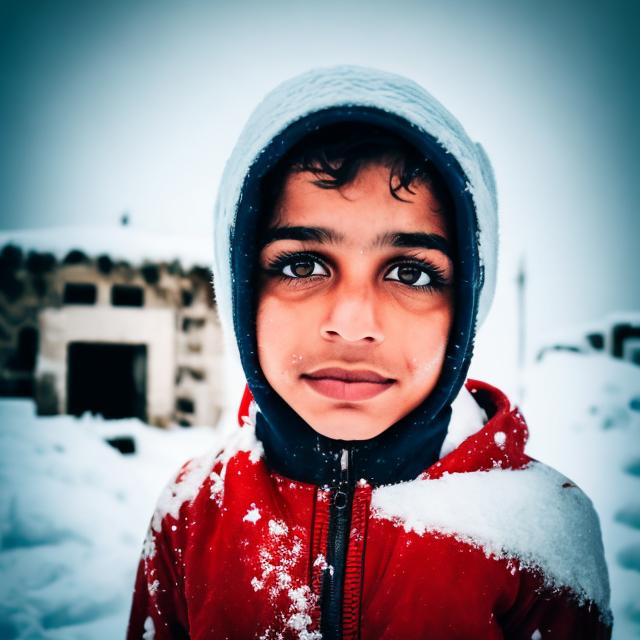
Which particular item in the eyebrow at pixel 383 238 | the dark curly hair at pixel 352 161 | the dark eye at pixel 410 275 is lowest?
the dark eye at pixel 410 275

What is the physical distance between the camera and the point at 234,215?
2.84 feet

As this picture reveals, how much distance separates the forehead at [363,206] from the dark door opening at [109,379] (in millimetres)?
4546

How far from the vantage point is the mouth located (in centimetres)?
75

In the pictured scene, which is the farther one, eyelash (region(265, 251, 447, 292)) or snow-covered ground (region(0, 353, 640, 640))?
snow-covered ground (region(0, 353, 640, 640))

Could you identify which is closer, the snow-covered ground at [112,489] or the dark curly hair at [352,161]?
the dark curly hair at [352,161]

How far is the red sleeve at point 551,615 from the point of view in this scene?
2.48 feet

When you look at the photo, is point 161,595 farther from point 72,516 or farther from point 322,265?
point 72,516

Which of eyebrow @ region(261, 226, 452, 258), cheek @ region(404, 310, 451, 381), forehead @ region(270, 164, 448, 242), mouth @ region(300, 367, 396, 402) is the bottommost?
mouth @ region(300, 367, 396, 402)

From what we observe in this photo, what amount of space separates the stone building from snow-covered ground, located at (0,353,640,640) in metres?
0.34

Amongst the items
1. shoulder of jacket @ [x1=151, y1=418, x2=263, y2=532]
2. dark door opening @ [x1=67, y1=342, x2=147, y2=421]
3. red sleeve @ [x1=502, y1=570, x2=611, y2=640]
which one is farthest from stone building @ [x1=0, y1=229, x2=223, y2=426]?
red sleeve @ [x1=502, y1=570, x2=611, y2=640]

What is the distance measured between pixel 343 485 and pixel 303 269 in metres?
0.44

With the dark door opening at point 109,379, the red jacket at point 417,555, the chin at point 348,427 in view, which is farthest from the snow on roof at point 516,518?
the dark door opening at point 109,379

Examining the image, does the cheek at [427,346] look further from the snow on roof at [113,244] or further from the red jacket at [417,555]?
the snow on roof at [113,244]

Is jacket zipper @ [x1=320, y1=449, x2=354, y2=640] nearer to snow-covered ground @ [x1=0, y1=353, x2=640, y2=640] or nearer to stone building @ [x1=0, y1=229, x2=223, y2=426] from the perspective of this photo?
snow-covered ground @ [x1=0, y1=353, x2=640, y2=640]
